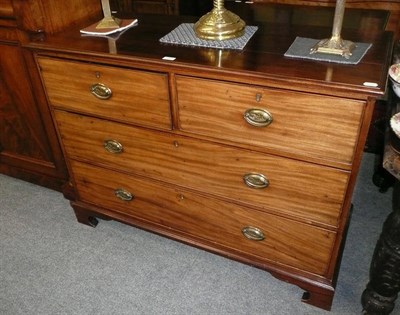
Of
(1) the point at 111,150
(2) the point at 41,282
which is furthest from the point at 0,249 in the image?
(1) the point at 111,150

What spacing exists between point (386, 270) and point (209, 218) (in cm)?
63

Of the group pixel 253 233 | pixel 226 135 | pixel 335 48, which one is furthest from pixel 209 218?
pixel 335 48

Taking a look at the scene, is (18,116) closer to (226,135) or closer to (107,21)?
(107,21)

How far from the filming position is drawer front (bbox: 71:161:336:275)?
4.21ft

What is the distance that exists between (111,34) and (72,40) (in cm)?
14

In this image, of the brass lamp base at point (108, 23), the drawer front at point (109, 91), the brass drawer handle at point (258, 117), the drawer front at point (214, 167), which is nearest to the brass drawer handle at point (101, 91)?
the drawer front at point (109, 91)

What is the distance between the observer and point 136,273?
1.58 metres

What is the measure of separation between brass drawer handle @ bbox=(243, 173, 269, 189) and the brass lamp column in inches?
18.3

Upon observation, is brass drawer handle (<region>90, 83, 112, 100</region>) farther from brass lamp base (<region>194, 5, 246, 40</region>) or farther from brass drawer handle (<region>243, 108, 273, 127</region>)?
brass drawer handle (<region>243, 108, 273, 127</region>)


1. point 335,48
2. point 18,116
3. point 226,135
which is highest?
point 335,48

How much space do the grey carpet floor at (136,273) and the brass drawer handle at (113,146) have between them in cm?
51

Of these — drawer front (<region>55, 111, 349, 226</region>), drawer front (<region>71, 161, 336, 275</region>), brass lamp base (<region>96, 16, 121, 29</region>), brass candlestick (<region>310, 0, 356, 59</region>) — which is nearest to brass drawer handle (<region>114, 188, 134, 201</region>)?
drawer front (<region>71, 161, 336, 275</region>)

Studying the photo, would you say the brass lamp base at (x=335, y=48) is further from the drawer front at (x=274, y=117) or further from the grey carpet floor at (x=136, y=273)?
the grey carpet floor at (x=136, y=273)

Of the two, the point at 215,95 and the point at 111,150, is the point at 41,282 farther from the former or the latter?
the point at 215,95
